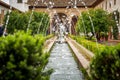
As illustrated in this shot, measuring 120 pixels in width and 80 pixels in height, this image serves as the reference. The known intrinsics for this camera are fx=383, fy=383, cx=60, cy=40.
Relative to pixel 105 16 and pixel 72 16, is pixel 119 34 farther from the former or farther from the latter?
pixel 72 16

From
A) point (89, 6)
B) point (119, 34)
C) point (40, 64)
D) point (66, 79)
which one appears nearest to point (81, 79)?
point (66, 79)

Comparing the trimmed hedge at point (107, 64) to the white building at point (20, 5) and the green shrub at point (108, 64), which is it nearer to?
the green shrub at point (108, 64)

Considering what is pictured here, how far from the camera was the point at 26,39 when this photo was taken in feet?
16.9

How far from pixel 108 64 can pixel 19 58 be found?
138cm

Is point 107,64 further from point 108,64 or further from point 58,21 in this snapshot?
point 58,21

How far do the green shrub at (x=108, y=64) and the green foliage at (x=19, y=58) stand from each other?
3.18ft

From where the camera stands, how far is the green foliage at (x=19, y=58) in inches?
196

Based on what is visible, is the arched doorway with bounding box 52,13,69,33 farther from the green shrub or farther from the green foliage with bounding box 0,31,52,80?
the green foliage with bounding box 0,31,52,80

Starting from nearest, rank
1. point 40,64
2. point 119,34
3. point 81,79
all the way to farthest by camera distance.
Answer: point 40,64 → point 81,79 → point 119,34

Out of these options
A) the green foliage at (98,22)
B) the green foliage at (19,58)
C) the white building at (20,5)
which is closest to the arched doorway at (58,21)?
the white building at (20,5)

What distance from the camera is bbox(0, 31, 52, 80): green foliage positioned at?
16.3ft

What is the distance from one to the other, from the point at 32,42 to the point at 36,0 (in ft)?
161

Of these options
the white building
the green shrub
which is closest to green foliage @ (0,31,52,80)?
the green shrub

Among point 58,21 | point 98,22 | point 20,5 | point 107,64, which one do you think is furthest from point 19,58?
point 58,21
